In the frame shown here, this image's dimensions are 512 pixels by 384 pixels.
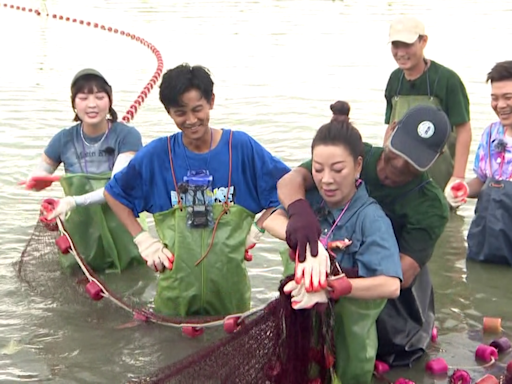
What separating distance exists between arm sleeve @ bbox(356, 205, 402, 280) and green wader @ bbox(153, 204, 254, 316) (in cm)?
106

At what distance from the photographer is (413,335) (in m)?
4.79

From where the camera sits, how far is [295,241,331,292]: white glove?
3.69 meters

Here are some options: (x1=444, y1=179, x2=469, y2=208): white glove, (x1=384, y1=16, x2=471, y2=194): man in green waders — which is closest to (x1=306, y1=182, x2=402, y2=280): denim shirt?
(x1=444, y1=179, x2=469, y2=208): white glove

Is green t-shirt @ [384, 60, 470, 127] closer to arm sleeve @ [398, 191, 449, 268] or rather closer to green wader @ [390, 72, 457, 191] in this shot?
green wader @ [390, 72, 457, 191]

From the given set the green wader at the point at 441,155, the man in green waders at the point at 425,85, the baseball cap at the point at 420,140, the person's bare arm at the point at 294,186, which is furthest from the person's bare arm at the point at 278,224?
the green wader at the point at 441,155

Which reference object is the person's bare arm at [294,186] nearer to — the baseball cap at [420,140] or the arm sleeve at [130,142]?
the baseball cap at [420,140]

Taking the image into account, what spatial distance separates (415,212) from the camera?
14.5ft

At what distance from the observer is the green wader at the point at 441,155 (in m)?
6.71

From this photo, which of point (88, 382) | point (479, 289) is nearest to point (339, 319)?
point (88, 382)

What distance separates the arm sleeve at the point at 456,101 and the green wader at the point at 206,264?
2.24 m

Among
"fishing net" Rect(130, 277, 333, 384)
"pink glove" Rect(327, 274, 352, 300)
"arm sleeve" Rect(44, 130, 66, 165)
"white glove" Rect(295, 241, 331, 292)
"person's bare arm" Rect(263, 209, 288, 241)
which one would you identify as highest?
"arm sleeve" Rect(44, 130, 66, 165)

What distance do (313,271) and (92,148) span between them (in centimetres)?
291

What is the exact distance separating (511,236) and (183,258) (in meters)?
2.64

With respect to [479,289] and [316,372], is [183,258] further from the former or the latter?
[479,289]
